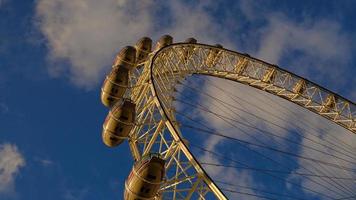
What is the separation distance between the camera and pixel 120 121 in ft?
70.1

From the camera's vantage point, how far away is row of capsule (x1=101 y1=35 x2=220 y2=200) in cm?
1825

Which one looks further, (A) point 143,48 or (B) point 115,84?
(A) point 143,48

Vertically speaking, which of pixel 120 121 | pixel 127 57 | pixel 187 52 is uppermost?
pixel 187 52

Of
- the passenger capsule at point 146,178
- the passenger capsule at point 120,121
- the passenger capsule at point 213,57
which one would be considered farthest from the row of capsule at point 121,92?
the passenger capsule at point 146,178

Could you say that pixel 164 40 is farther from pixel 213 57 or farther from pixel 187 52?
pixel 213 57

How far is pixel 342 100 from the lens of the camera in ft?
→ 128

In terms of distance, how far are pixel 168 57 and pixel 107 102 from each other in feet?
18.8

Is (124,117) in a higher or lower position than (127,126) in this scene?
higher

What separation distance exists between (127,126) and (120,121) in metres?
0.38

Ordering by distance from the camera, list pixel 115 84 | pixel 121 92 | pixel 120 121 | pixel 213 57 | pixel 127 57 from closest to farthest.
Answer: pixel 120 121, pixel 115 84, pixel 121 92, pixel 127 57, pixel 213 57

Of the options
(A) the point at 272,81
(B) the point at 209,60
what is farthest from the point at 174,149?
(A) the point at 272,81

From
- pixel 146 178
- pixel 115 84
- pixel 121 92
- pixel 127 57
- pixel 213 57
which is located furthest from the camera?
pixel 213 57

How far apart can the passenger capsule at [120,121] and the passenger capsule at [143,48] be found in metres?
9.64

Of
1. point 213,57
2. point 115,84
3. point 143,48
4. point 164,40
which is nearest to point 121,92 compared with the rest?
point 115,84
